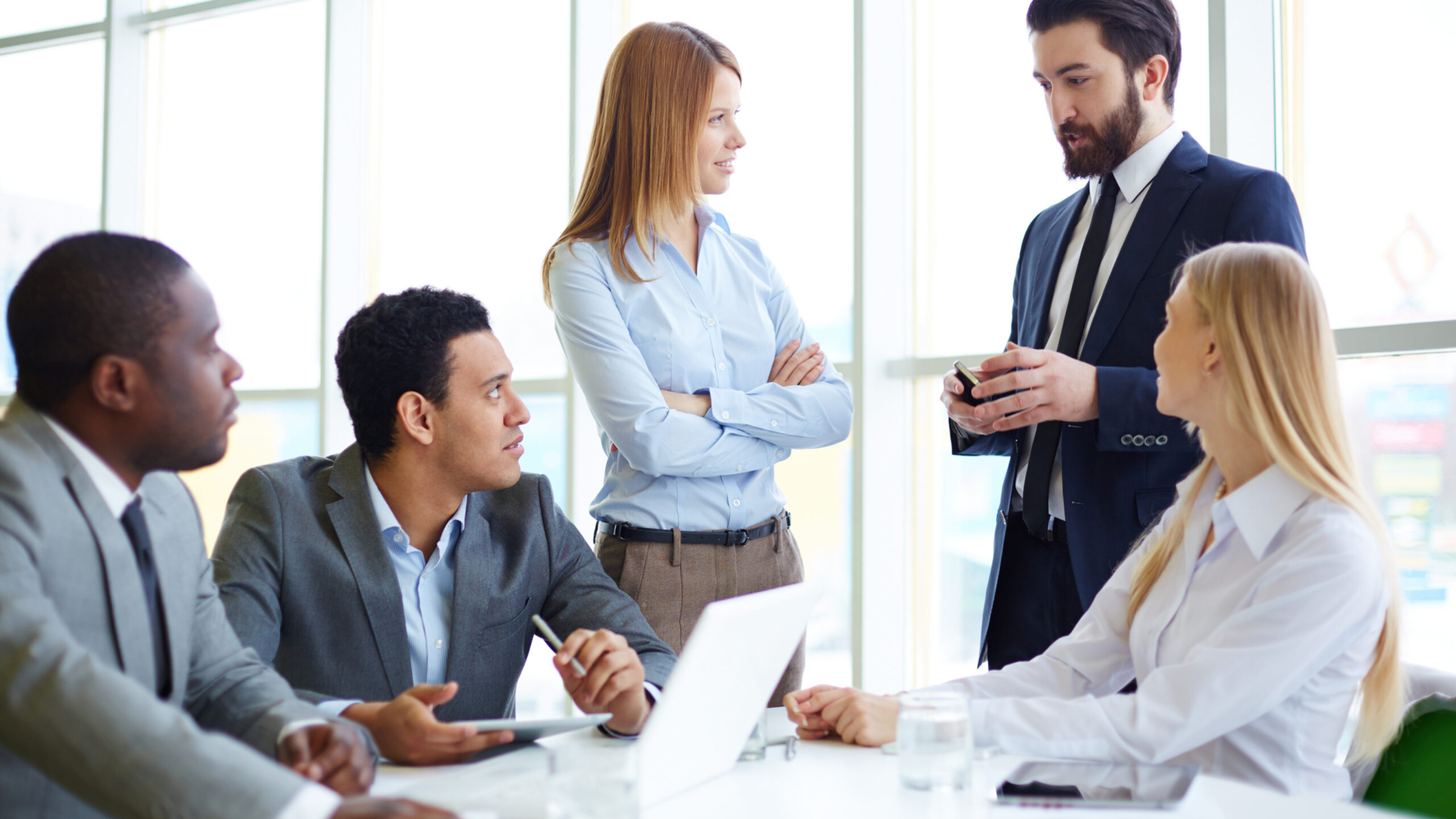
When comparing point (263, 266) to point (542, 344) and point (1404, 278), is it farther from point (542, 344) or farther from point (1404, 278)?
point (1404, 278)

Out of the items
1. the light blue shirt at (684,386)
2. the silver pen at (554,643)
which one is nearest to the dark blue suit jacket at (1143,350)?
the light blue shirt at (684,386)

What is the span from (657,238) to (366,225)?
8.97 ft

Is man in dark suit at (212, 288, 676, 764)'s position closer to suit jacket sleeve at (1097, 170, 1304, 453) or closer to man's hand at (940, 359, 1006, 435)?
man's hand at (940, 359, 1006, 435)

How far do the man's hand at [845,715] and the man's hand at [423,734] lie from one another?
38cm

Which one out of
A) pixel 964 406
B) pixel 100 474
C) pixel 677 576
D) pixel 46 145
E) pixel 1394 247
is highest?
pixel 46 145

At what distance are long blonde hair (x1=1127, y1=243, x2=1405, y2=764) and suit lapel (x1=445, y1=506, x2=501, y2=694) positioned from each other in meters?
1.20

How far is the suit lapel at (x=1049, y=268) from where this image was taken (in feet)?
7.29

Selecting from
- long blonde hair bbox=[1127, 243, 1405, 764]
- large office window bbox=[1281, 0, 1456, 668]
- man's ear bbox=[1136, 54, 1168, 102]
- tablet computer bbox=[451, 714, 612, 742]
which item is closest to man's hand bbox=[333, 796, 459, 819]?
tablet computer bbox=[451, 714, 612, 742]

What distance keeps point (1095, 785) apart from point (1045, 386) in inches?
32.8

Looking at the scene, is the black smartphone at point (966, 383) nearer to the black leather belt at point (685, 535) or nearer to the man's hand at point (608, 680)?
the black leather belt at point (685, 535)

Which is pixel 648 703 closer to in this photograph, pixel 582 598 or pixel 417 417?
pixel 582 598

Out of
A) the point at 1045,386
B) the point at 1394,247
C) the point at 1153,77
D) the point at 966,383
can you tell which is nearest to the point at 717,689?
the point at 1045,386

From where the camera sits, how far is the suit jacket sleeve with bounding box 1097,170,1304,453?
1.85 meters

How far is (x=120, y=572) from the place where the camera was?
3.60 feet
